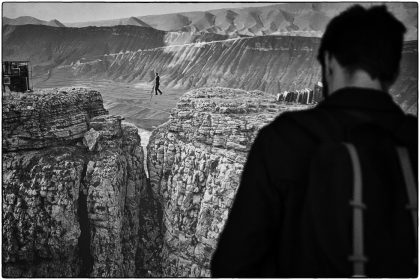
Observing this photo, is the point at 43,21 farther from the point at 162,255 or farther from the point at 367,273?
the point at 367,273

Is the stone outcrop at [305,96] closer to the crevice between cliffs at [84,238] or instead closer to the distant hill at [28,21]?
the crevice between cliffs at [84,238]

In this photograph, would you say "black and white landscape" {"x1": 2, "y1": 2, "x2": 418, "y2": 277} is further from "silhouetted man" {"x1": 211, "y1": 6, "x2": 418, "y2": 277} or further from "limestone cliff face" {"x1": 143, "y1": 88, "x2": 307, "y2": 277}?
"silhouetted man" {"x1": 211, "y1": 6, "x2": 418, "y2": 277}

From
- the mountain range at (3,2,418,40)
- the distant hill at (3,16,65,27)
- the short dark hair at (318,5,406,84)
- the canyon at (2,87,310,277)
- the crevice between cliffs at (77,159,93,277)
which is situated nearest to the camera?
the short dark hair at (318,5,406,84)

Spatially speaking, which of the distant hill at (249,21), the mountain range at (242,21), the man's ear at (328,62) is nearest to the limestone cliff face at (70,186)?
the mountain range at (242,21)

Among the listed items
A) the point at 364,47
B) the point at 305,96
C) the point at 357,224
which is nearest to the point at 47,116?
the point at 305,96

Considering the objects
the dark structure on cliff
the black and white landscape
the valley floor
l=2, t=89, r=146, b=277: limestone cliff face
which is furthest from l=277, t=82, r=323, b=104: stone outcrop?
the dark structure on cliff

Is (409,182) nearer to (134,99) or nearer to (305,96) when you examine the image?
(305,96)

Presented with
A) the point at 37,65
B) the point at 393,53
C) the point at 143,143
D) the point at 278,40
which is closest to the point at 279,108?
the point at 278,40
